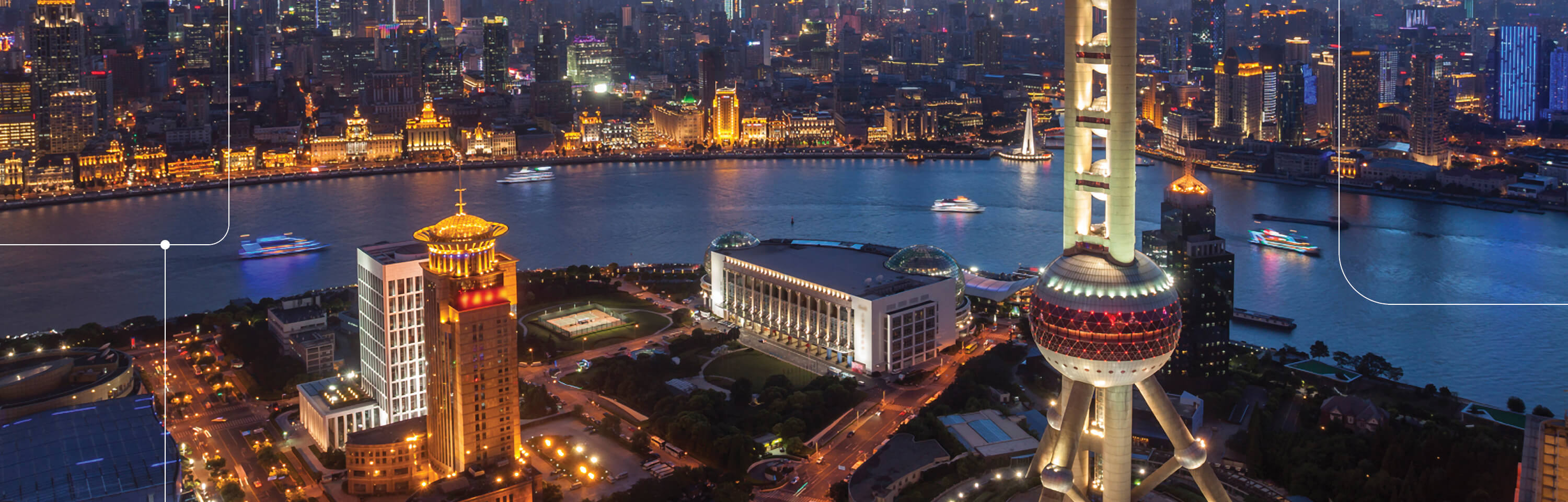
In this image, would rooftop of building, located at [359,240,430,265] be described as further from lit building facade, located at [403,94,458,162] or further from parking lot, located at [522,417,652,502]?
lit building facade, located at [403,94,458,162]

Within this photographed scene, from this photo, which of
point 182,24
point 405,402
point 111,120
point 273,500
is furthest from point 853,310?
point 182,24

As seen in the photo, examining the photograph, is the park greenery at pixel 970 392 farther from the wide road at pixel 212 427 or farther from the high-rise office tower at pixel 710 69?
the high-rise office tower at pixel 710 69

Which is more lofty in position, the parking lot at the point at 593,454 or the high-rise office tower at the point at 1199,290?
the high-rise office tower at the point at 1199,290

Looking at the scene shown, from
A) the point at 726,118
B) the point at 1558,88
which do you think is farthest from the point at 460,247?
the point at 1558,88

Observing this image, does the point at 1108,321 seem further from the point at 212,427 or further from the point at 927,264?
the point at 212,427

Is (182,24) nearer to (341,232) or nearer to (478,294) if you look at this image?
(341,232)

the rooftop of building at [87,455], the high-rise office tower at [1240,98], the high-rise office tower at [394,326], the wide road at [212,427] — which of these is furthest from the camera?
the high-rise office tower at [1240,98]

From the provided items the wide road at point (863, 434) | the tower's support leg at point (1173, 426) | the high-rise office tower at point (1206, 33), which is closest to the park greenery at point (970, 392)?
the wide road at point (863, 434)

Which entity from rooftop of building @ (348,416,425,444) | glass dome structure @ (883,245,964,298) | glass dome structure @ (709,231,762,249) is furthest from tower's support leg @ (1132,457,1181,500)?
glass dome structure @ (709,231,762,249)

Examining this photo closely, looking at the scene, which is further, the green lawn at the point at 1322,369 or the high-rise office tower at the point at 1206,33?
the high-rise office tower at the point at 1206,33
